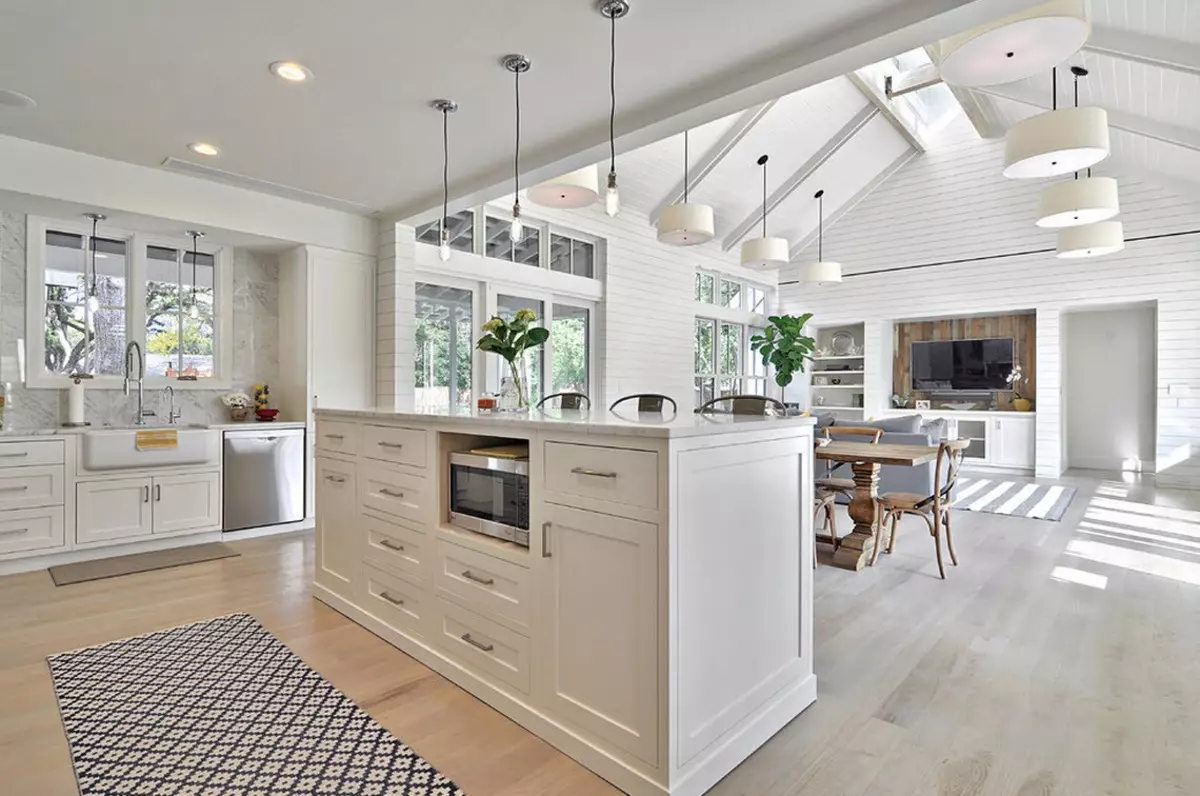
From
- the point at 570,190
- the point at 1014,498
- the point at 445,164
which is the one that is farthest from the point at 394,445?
the point at 1014,498

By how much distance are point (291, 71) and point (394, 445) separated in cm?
198

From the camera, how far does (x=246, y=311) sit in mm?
5359

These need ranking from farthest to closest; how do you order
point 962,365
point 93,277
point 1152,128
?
point 962,365 → point 1152,128 → point 93,277

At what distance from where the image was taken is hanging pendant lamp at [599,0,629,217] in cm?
260

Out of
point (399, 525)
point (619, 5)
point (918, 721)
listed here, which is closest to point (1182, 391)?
point (918, 721)

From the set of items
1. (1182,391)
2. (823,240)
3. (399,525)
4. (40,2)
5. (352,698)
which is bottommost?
(352,698)

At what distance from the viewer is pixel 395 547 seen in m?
2.76

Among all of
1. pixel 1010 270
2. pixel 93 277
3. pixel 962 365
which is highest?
pixel 1010 270

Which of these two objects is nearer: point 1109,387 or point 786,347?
point 1109,387

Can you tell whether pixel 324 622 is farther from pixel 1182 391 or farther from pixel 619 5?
pixel 1182 391

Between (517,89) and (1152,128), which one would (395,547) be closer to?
(517,89)

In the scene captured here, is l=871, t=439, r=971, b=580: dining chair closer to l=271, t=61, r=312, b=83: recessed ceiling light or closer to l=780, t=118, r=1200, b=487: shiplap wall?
l=271, t=61, r=312, b=83: recessed ceiling light

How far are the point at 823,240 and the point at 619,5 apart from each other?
8597 millimetres

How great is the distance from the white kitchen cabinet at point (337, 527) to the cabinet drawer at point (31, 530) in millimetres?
2039
